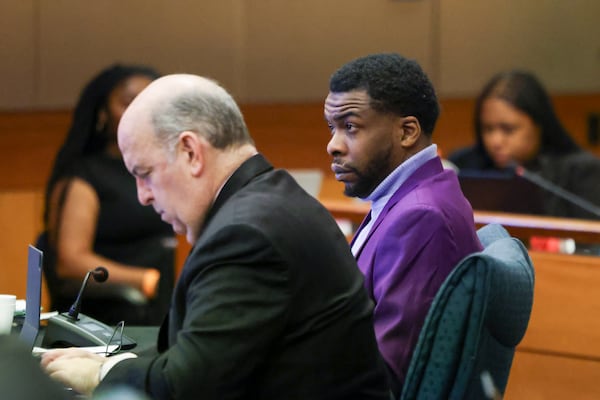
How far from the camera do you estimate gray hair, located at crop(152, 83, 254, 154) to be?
196 centimetres

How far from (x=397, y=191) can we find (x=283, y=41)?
147 inches

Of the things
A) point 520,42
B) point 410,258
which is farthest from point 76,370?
point 520,42

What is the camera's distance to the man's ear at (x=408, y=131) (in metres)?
2.48

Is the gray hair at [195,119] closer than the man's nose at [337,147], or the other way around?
the gray hair at [195,119]

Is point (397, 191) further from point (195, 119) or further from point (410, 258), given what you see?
point (195, 119)

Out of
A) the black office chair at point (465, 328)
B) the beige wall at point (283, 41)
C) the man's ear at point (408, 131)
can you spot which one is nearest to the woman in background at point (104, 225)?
the beige wall at point (283, 41)

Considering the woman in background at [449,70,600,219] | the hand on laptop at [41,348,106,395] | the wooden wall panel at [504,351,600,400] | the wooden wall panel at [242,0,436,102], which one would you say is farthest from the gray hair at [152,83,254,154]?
the wooden wall panel at [242,0,436,102]

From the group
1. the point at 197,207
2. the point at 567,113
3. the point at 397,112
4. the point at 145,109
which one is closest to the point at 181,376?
the point at 197,207

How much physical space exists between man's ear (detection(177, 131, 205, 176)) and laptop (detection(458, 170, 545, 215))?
2170 mm

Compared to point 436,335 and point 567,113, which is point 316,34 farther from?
point 436,335

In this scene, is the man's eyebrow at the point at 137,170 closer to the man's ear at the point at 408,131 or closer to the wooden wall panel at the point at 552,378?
the man's ear at the point at 408,131

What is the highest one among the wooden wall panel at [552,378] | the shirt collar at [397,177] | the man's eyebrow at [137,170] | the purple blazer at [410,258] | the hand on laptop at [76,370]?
the man's eyebrow at [137,170]

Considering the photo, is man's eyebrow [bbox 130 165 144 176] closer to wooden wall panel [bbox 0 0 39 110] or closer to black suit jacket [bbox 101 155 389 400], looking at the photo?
black suit jacket [bbox 101 155 389 400]

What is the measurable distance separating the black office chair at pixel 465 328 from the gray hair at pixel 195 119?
1.70ft
